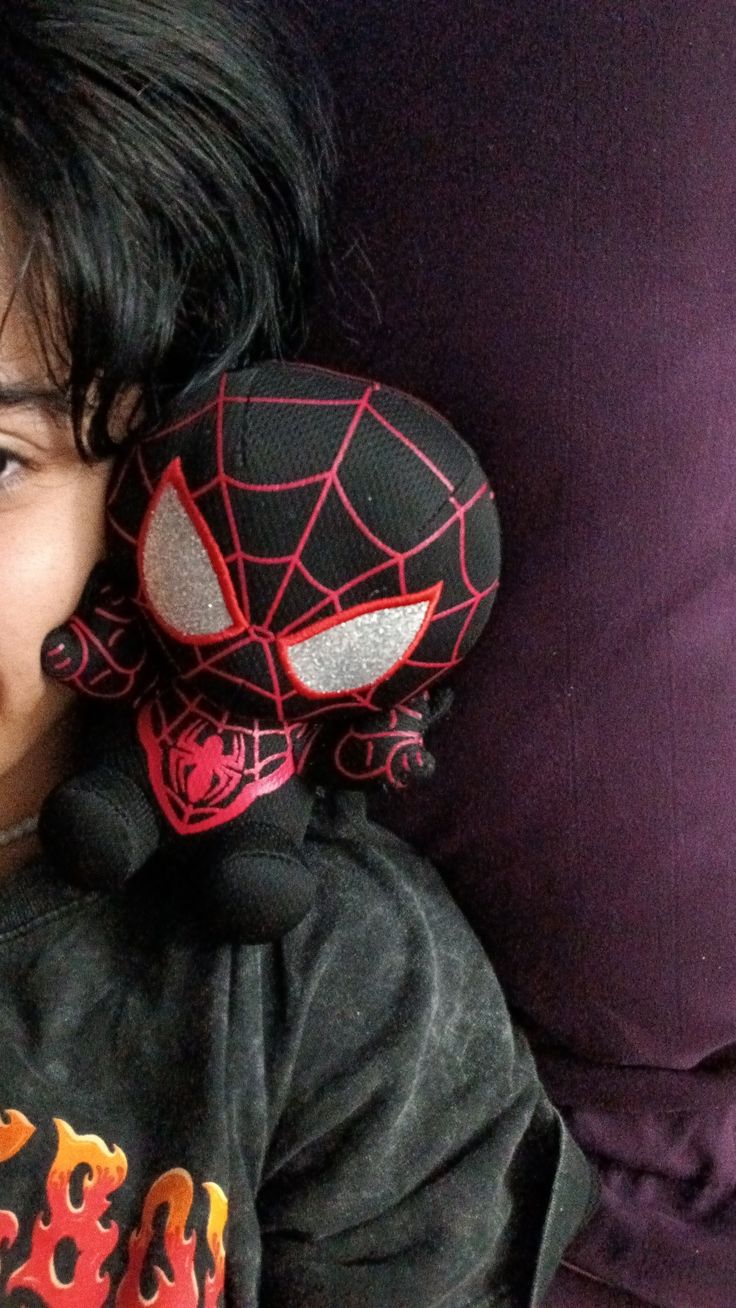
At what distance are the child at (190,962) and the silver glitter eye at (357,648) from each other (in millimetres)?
141

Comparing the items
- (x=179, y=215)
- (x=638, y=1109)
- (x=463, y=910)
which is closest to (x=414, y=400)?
(x=179, y=215)

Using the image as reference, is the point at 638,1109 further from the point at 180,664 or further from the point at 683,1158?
the point at 180,664

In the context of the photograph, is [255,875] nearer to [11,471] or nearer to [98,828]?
[98,828]

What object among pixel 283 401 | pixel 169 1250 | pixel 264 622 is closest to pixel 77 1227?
pixel 169 1250

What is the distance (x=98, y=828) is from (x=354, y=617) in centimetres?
17

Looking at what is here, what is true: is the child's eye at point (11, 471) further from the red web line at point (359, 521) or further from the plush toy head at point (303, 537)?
the red web line at point (359, 521)

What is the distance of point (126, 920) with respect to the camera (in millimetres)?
708

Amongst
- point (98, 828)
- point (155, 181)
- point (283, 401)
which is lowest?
point (98, 828)

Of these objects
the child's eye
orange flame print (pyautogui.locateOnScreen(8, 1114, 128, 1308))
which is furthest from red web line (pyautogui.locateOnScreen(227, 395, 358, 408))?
orange flame print (pyautogui.locateOnScreen(8, 1114, 128, 1308))

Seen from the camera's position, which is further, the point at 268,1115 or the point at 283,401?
the point at 268,1115

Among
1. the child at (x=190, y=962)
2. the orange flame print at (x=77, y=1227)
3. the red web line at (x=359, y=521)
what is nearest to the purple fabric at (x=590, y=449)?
the child at (x=190, y=962)

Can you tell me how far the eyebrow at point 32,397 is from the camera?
0.54 meters

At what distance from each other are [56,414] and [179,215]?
11 centimetres

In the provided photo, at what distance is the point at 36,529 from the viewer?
596 mm
